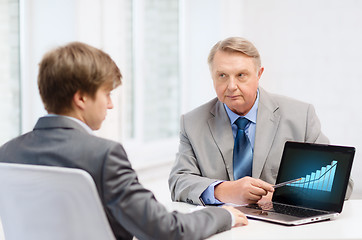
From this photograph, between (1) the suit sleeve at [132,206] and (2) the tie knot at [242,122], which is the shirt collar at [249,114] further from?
(1) the suit sleeve at [132,206]

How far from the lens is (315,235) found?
1515mm

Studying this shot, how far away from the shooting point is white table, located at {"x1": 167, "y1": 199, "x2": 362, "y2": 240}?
4.95ft

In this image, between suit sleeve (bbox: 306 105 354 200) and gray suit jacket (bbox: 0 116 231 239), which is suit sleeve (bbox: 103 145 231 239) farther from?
suit sleeve (bbox: 306 105 354 200)

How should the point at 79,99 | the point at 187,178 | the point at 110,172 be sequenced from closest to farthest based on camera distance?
→ 1. the point at 110,172
2. the point at 79,99
3. the point at 187,178

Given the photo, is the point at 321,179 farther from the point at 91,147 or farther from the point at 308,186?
the point at 91,147

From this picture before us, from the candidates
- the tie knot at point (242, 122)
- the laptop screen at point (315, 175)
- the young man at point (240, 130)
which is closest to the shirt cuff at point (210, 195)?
the young man at point (240, 130)

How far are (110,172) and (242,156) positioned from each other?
105 cm

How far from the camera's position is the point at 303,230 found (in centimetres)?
157

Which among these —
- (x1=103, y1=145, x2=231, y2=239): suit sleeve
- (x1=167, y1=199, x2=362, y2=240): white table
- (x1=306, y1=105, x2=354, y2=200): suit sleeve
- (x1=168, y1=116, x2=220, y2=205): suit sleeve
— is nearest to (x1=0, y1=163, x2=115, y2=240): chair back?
(x1=103, y1=145, x2=231, y2=239): suit sleeve

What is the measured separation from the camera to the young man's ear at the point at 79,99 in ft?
4.42

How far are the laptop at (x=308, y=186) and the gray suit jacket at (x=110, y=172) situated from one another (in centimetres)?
45

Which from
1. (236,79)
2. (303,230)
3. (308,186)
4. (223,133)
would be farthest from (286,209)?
(236,79)

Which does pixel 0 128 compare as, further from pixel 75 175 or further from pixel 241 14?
pixel 241 14

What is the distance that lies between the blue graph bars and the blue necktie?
353 millimetres
